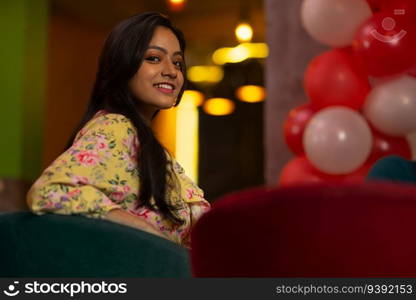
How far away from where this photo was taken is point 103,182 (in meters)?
1.23

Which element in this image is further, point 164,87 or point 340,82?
point 340,82

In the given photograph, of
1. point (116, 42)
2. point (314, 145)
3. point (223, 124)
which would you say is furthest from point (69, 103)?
point (116, 42)

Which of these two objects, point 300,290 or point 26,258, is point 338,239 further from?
point 26,258

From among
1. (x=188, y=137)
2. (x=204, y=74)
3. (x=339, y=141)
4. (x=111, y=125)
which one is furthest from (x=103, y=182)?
(x=188, y=137)

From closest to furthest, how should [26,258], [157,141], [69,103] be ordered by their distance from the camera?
1. [26,258]
2. [157,141]
3. [69,103]

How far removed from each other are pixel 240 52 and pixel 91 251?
22.5ft

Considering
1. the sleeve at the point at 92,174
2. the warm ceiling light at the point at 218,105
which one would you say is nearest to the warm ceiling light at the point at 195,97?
the warm ceiling light at the point at 218,105

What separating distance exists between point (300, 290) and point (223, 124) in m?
8.26

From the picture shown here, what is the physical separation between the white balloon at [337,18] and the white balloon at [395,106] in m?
0.26

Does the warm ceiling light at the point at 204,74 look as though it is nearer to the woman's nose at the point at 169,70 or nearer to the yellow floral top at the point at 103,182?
the woman's nose at the point at 169,70

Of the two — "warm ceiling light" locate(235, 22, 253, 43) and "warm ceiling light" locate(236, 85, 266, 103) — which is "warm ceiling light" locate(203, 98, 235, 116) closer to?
"warm ceiling light" locate(236, 85, 266, 103)

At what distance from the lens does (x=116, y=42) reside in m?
1.54

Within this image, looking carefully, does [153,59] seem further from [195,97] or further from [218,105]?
[218,105]

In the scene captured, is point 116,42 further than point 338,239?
Yes
